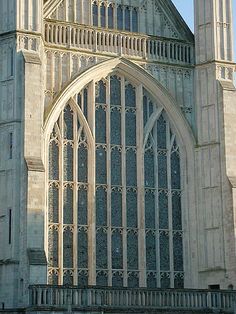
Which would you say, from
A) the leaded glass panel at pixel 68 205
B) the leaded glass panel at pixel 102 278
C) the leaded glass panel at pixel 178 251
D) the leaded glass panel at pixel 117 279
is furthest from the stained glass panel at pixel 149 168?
the leaded glass panel at pixel 102 278

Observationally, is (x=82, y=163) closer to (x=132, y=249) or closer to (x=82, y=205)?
(x=82, y=205)

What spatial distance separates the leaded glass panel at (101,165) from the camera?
35.2m

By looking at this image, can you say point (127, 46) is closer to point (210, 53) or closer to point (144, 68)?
point (144, 68)

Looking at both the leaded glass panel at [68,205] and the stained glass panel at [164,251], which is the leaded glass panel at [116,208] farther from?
the stained glass panel at [164,251]

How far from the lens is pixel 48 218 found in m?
33.6

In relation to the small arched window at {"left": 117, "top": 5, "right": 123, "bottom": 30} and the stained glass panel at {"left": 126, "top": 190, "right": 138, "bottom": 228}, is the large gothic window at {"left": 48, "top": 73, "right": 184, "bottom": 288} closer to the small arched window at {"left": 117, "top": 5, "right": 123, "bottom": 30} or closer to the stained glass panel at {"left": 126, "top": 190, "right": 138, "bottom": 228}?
the stained glass panel at {"left": 126, "top": 190, "right": 138, "bottom": 228}

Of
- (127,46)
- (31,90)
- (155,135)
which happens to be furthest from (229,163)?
(31,90)

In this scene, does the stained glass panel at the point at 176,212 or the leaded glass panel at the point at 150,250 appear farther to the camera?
the stained glass panel at the point at 176,212

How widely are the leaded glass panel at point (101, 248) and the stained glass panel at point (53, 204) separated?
1.91 m

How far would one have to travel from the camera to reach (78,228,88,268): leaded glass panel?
34.0 m

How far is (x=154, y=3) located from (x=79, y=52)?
4626 mm

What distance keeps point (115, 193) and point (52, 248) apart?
3.58 metres

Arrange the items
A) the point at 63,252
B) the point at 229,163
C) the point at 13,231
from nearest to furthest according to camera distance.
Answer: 1. the point at 13,231
2. the point at 63,252
3. the point at 229,163

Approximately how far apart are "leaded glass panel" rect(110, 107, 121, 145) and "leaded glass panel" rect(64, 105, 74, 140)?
69.4 inches
